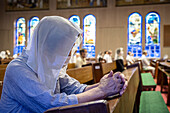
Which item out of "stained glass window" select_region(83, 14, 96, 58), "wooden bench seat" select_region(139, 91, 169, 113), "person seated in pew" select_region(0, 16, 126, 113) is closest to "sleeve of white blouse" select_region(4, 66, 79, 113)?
"person seated in pew" select_region(0, 16, 126, 113)

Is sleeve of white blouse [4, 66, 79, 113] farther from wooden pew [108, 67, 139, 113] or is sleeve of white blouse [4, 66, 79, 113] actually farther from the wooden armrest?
the wooden armrest

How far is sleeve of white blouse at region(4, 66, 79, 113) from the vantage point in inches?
40.6

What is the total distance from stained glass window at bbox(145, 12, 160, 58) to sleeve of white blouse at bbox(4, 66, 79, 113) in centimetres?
1499

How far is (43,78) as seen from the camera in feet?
3.78

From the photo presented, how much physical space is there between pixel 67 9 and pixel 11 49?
6246mm

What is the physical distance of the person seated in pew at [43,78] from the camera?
105 centimetres

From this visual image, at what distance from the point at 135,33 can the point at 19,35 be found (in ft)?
33.8

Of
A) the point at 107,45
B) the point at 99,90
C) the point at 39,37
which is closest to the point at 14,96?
the point at 39,37

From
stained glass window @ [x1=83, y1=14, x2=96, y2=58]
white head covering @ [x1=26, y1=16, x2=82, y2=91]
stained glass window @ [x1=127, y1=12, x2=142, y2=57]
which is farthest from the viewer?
stained glass window @ [x1=83, y1=14, x2=96, y2=58]

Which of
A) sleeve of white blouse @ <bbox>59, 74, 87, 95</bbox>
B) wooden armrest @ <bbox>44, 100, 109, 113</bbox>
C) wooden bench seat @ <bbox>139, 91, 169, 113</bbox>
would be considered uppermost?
wooden armrest @ <bbox>44, 100, 109, 113</bbox>

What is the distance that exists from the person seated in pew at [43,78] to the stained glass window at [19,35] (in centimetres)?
1713

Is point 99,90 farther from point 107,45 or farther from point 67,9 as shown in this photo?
point 67,9

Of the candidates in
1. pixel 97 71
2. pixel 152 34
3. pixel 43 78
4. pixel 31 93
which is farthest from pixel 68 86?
pixel 152 34

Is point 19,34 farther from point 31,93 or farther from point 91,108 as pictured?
point 91,108
